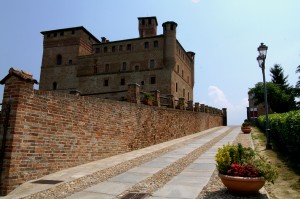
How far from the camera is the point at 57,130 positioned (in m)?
8.16

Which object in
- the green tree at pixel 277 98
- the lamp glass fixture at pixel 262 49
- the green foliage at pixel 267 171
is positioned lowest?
the green foliage at pixel 267 171

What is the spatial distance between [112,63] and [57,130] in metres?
43.6

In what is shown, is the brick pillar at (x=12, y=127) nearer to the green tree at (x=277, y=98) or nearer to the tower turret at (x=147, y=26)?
the green tree at (x=277, y=98)

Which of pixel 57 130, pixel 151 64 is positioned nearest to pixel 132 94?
pixel 57 130

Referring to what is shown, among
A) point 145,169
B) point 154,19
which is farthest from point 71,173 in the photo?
point 154,19

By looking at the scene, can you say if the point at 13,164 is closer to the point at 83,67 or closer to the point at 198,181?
the point at 198,181

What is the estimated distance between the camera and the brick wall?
6.64m

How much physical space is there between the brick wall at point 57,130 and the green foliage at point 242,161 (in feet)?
16.7

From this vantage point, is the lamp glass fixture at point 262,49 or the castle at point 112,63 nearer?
the lamp glass fixture at point 262,49

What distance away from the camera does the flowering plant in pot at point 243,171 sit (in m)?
5.16

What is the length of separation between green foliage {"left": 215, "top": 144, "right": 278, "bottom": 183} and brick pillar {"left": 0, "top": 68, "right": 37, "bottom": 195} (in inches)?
201

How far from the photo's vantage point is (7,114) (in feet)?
21.7

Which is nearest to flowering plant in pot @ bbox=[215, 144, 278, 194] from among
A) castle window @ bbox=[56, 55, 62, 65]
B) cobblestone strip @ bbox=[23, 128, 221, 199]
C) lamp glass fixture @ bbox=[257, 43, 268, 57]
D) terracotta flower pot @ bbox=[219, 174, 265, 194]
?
terracotta flower pot @ bbox=[219, 174, 265, 194]

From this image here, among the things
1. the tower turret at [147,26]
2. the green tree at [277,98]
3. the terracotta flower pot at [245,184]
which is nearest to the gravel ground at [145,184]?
the terracotta flower pot at [245,184]
